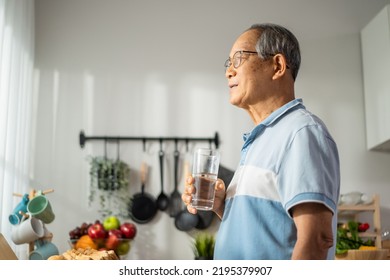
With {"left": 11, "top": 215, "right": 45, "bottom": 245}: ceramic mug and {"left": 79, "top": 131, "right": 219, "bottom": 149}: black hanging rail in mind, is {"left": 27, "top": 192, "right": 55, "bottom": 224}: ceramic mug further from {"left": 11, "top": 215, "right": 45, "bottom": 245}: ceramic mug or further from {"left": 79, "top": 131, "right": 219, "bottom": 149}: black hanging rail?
{"left": 79, "top": 131, "right": 219, "bottom": 149}: black hanging rail

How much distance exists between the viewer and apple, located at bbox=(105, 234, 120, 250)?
2008mm

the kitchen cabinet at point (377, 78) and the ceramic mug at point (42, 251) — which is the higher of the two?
the kitchen cabinet at point (377, 78)

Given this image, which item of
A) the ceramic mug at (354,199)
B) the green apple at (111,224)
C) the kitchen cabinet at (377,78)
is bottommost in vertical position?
the green apple at (111,224)

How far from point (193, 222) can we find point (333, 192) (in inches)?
69.2

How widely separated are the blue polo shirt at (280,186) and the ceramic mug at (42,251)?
992mm

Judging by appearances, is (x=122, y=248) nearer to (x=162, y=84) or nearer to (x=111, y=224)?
(x=111, y=224)

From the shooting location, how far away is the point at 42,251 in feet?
Result: 5.28

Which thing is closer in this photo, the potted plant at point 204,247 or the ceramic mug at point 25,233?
the ceramic mug at point 25,233

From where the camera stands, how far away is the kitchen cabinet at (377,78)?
237 centimetres

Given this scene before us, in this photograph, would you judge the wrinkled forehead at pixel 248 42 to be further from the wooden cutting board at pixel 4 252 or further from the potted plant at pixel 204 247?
the potted plant at pixel 204 247

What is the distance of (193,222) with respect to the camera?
2.38 m

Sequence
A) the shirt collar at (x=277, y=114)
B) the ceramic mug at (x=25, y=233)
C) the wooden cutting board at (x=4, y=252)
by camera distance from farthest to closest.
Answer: the ceramic mug at (x=25, y=233)
the wooden cutting board at (x=4, y=252)
the shirt collar at (x=277, y=114)

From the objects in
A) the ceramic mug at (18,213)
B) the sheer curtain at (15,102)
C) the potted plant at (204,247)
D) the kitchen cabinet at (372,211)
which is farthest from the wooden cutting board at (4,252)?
the kitchen cabinet at (372,211)

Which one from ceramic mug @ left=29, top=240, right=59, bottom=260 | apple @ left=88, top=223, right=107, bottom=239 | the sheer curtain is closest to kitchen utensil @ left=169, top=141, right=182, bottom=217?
apple @ left=88, top=223, right=107, bottom=239
